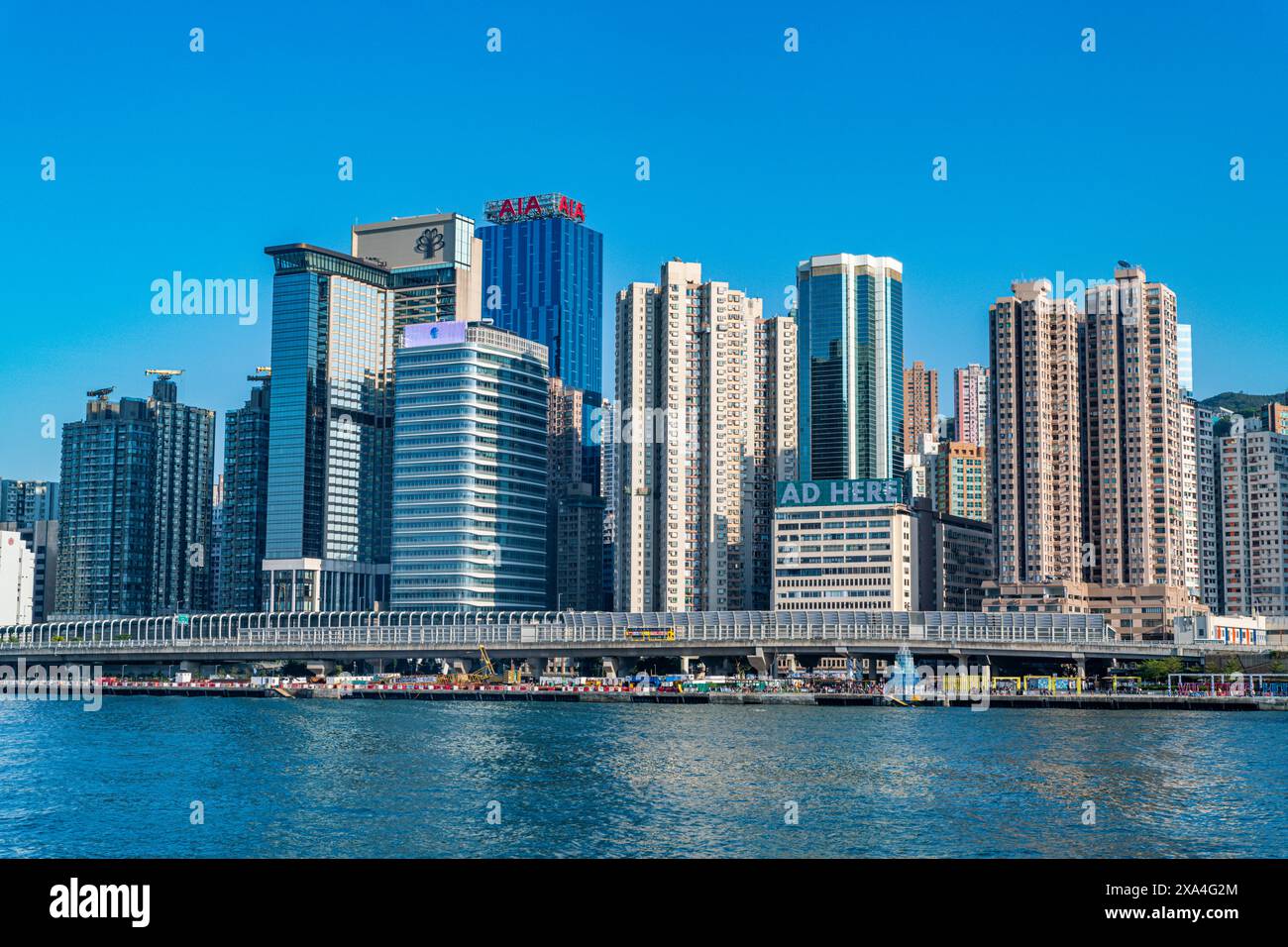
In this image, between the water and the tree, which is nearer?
the water

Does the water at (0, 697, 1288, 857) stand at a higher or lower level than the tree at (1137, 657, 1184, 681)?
lower

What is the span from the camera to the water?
186ft

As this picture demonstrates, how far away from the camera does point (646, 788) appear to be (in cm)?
7575

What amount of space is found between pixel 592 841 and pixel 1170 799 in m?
31.3

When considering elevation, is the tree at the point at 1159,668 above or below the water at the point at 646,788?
above

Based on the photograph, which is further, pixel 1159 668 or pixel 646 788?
pixel 1159 668

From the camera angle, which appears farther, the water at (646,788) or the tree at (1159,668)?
the tree at (1159,668)

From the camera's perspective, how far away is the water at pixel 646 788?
5678cm

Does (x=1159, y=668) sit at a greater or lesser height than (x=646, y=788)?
greater
